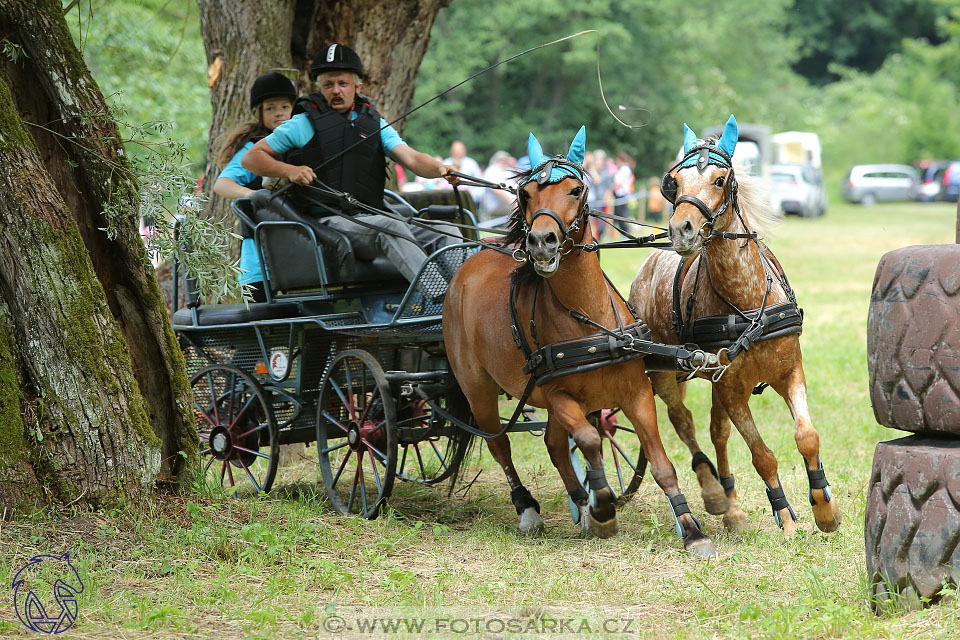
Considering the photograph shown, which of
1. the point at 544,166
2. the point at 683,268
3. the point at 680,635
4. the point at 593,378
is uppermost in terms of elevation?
the point at 544,166

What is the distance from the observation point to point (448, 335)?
5.96 metres

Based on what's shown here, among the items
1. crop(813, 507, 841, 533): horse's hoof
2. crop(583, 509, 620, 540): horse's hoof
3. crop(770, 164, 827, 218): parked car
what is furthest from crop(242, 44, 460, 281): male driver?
crop(770, 164, 827, 218): parked car

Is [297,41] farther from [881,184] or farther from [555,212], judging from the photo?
[881,184]

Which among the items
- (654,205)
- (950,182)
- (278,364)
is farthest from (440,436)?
(950,182)

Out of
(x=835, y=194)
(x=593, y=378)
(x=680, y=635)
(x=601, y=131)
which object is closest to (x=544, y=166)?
(x=593, y=378)

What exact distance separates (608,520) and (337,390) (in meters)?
1.79

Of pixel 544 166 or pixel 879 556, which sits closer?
pixel 879 556

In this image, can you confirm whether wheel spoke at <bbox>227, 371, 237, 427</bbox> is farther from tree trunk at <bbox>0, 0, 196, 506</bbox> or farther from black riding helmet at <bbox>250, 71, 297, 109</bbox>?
black riding helmet at <bbox>250, 71, 297, 109</bbox>

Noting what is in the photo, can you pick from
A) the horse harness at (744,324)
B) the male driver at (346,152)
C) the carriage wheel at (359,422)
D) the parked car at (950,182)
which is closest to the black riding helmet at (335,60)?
the male driver at (346,152)

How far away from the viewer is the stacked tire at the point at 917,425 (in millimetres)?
3703

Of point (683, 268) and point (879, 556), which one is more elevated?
point (683, 268)

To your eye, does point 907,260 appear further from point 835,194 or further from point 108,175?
point 835,194

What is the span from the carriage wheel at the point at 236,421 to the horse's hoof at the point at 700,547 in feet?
8.97

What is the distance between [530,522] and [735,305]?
62.6 inches
